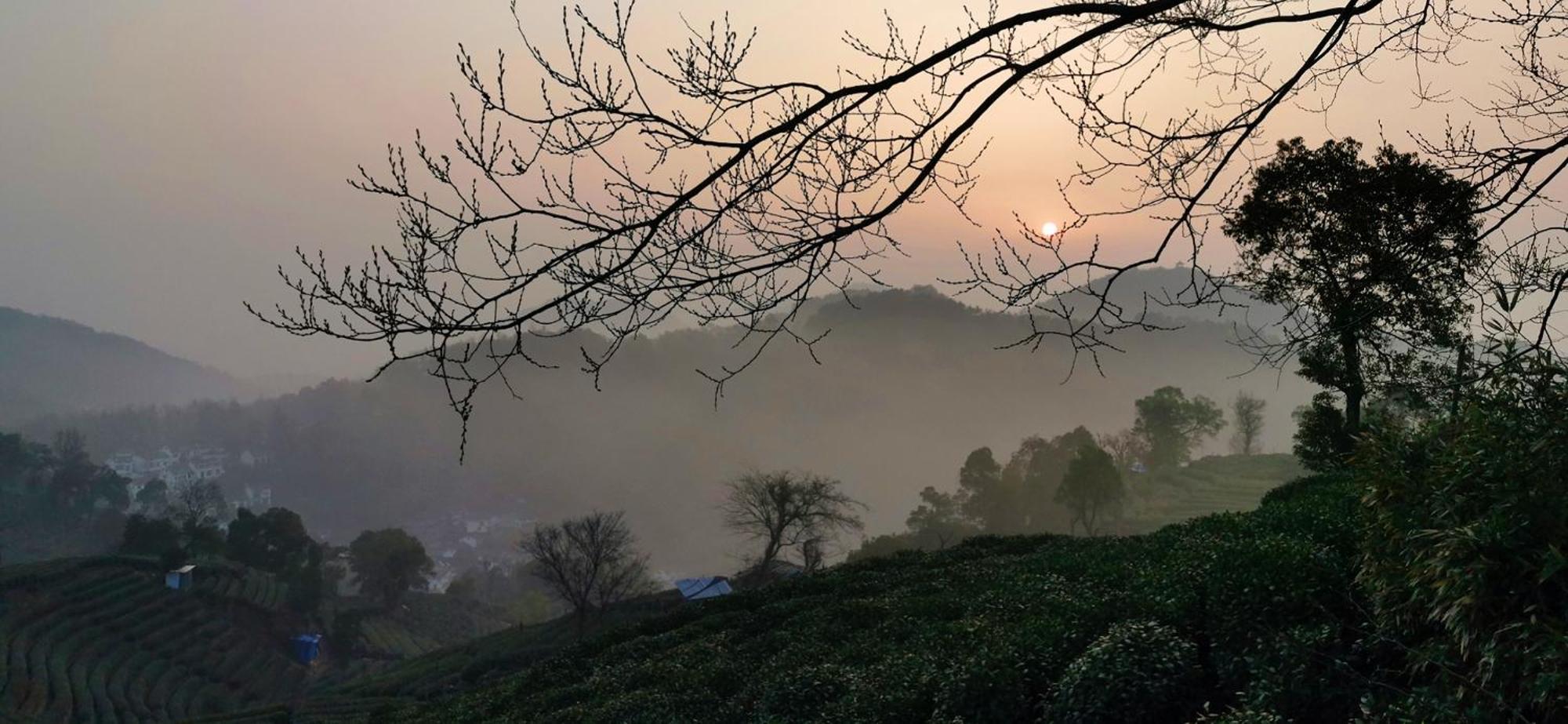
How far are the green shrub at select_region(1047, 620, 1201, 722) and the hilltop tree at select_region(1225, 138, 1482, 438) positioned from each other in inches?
109

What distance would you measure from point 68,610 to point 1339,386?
7852cm

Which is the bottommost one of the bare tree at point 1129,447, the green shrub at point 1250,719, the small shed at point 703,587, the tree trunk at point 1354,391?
the small shed at point 703,587

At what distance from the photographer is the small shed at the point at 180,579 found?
240ft

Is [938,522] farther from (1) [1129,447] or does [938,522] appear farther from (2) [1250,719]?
(2) [1250,719]

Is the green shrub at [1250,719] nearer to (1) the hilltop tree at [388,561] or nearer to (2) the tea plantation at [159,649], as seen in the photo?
(2) the tea plantation at [159,649]

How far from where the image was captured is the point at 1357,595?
748 centimetres

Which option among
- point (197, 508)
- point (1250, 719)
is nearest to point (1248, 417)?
point (1250, 719)

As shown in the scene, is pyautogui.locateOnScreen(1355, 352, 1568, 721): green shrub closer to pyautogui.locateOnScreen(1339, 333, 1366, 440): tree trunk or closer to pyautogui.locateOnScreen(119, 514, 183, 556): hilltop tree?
pyautogui.locateOnScreen(1339, 333, 1366, 440): tree trunk

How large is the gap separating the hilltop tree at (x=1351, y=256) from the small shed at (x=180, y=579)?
276 feet

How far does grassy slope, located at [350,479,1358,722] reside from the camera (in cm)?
745

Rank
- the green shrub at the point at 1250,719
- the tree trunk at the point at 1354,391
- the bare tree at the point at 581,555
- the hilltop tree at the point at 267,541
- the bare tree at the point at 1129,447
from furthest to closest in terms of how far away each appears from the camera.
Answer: the bare tree at the point at 1129,447, the hilltop tree at the point at 267,541, the bare tree at the point at 581,555, the tree trunk at the point at 1354,391, the green shrub at the point at 1250,719

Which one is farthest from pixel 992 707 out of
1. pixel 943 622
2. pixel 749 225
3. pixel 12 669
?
pixel 12 669

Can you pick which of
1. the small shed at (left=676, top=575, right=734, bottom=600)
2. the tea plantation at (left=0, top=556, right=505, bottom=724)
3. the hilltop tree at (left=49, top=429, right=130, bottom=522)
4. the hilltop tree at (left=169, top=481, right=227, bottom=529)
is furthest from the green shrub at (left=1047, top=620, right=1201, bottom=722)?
the hilltop tree at (left=49, top=429, right=130, bottom=522)

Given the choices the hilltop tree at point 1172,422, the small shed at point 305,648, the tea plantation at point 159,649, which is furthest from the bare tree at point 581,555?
the hilltop tree at point 1172,422
